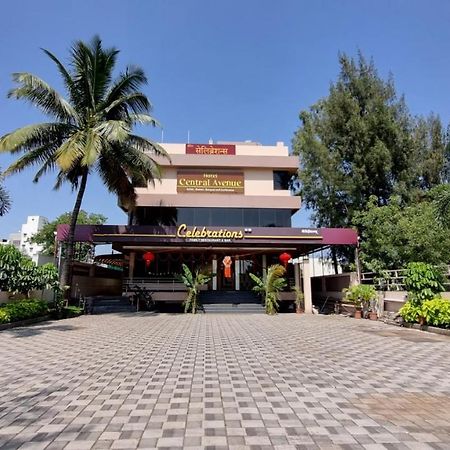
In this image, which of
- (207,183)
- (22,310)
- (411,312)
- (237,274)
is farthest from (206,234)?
(411,312)

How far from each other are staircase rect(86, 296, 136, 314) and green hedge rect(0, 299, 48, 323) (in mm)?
3941

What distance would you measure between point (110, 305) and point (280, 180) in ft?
45.6

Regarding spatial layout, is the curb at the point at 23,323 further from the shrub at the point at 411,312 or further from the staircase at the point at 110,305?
the shrub at the point at 411,312

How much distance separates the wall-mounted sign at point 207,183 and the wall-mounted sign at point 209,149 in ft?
5.11

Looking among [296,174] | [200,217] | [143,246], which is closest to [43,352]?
[143,246]

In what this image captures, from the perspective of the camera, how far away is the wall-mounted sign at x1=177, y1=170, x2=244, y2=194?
75.9 ft

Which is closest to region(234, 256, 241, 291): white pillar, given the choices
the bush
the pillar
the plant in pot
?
the pillar

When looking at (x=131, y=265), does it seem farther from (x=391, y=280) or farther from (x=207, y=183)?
(x=391, y=280)

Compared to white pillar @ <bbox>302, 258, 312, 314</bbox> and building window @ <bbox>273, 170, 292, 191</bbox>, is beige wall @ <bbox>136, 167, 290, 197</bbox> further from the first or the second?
white pillar @ <bbox>302, 258, 312, 314</bbox>

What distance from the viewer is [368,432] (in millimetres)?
3438

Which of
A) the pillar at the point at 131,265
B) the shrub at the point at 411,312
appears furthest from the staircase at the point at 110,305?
the shrub at the point at 411,312

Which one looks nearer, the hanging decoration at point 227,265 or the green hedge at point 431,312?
the green hedge at point 431,312

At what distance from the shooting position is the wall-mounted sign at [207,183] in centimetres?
2314

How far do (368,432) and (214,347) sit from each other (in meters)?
5.35
